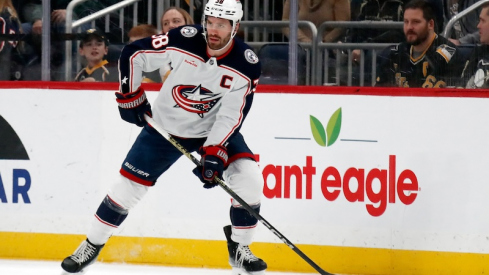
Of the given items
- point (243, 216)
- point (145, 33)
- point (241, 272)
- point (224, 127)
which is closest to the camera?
point (224, 127)

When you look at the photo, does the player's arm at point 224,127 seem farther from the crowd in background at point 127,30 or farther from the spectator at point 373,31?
the spectator at point 373,31

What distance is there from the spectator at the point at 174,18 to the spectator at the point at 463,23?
121cm


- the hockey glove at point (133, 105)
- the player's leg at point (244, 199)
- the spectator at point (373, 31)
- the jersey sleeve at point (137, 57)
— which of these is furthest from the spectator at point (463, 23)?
the hockey glove at point (133, 105)

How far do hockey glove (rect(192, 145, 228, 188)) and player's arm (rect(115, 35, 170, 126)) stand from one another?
1.10 feet

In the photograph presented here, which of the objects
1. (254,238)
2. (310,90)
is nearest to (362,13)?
(310,90)

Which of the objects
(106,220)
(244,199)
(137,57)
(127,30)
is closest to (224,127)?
(244,199)

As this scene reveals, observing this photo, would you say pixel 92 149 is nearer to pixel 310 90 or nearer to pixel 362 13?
pixel 310 90

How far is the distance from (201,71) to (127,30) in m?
0.85

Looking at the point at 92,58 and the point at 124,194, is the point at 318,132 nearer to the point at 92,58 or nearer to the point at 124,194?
the point at 124,194

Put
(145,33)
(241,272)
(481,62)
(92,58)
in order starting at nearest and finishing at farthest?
(241,272) → (481,62) → (145,33) → (92,58)

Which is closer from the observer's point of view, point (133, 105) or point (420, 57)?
point (133, 105)

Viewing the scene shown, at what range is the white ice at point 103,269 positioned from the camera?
449cm

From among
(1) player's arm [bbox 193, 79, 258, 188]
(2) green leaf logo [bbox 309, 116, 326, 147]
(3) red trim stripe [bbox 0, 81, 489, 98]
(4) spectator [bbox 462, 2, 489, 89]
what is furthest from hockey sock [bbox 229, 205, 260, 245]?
(4) spectator [bbox 462, 2, 489, 89]

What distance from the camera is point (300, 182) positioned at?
179 inches
